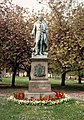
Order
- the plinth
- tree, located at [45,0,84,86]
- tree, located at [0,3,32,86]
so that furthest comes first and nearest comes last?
tree, located at [0,3,32,86] < tree, located at [45,0,84,86] < the plinth

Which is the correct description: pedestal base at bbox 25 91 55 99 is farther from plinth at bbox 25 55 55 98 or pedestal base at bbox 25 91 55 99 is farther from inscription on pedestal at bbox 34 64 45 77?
inscription on pedestal at bbox 34 64 45 77

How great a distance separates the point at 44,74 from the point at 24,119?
22.9ft

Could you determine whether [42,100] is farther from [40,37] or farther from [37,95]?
[40,37]

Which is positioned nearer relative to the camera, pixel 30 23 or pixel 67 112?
pixel 67 112

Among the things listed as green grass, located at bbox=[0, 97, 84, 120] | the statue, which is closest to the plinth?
the statue

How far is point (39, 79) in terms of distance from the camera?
1681cm

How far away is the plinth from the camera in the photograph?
1616cm

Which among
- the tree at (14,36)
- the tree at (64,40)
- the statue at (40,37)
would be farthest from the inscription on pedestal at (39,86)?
the tree at (14,36)

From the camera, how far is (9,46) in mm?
27531

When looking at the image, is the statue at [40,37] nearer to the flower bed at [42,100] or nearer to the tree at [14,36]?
the flower bed at [42,100]

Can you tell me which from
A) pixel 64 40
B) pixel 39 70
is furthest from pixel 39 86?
pixel 64 40

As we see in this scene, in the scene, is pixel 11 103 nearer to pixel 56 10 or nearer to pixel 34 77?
pixel 34 77

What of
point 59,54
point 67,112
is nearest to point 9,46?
point 59,54

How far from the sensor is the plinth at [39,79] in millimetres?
16156
